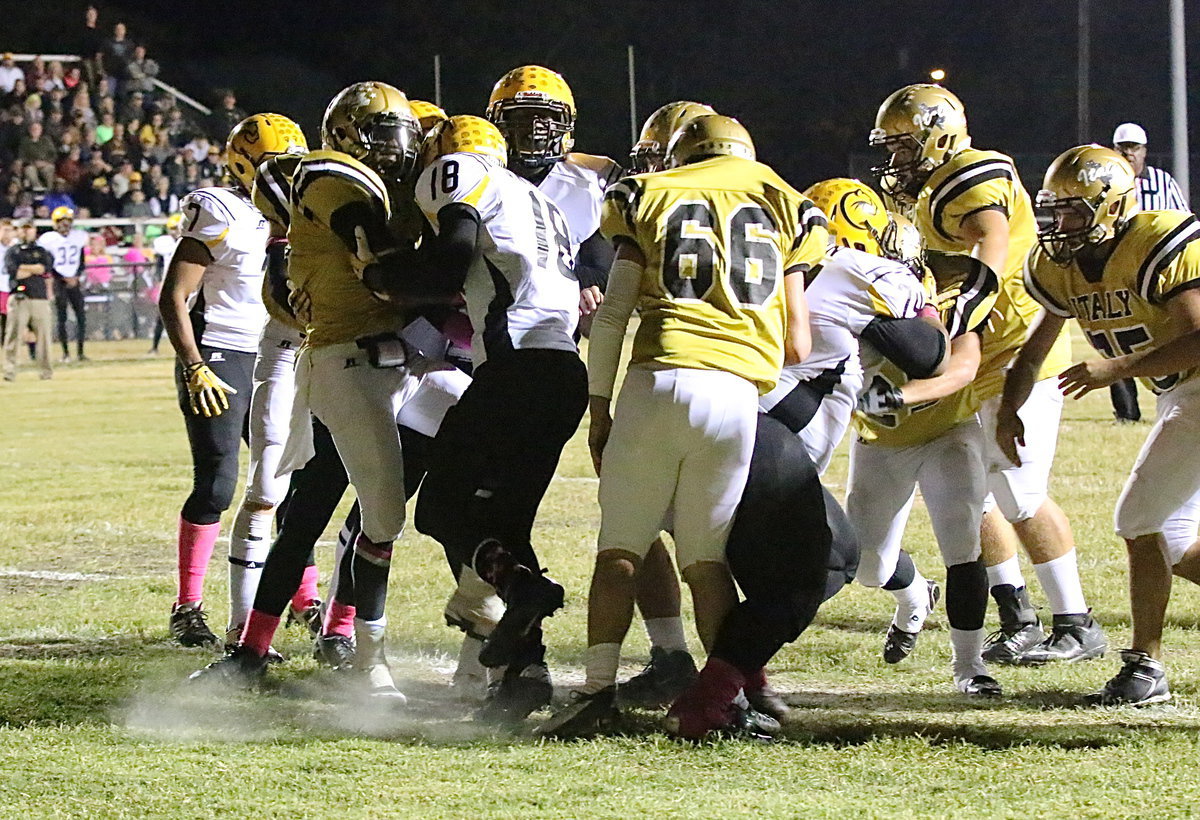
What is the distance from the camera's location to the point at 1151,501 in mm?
4391

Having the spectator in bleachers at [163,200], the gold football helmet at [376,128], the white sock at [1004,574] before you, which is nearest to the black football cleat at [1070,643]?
the white sock at [1004,574]

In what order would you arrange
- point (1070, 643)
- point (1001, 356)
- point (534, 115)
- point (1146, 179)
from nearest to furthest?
point (534, 115) < point (1070, 643) < point (1001, 356) < point (1146, 179)

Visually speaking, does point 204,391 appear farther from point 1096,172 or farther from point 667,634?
point 1096,172

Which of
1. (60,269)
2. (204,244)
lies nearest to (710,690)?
(204,244)

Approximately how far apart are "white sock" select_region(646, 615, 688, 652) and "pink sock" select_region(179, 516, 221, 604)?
6.08 ft

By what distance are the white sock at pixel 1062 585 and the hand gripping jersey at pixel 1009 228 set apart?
0.61 metres

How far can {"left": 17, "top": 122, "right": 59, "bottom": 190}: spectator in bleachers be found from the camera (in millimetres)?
24177

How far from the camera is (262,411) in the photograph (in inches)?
216

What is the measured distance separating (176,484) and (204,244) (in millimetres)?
4178

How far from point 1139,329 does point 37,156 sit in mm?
22685

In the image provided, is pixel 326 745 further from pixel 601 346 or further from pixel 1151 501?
pixel 1151 501

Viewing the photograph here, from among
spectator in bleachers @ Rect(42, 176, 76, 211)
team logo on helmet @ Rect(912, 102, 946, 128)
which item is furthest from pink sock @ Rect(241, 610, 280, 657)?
spectator in bleachers @ Rect(42, 176, 76, 211)

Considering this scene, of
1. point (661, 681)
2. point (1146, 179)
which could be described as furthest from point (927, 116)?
point (1146, 179)

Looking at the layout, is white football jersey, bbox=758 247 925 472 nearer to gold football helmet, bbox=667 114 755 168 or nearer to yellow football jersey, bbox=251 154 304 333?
gold football helmet, bbox=667 114 755 168
